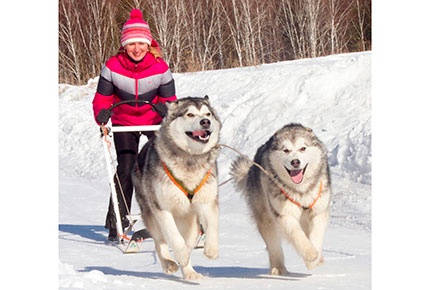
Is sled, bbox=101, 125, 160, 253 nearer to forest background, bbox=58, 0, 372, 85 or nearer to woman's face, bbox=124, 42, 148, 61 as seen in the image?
woman's face, bbox=124, 42, 148, 61

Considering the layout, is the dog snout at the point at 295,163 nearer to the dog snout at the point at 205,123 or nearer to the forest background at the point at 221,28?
the dog snout at the point at 205,123

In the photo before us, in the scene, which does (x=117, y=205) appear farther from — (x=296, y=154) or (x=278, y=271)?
(x=296, y=154)

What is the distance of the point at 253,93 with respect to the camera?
11539 millimetres

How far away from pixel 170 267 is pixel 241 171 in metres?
0.86

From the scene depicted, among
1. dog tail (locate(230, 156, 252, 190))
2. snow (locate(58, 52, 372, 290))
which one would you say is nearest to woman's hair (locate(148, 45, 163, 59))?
dog tail (locate(230, 156, 252, 190))

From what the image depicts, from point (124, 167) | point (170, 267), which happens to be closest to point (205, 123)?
point (170, 267)

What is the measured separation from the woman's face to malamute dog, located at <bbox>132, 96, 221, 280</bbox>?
105 cm

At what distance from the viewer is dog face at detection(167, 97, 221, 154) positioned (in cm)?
392

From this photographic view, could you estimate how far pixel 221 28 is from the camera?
17.4 meters
